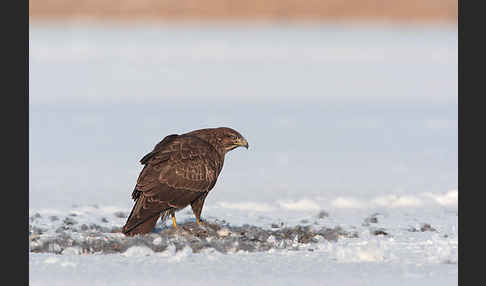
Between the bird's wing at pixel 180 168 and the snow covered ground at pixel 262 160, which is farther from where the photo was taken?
the bird's wing at pixel 180 168

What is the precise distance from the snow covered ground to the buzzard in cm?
21

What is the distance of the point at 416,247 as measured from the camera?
809 centimetres

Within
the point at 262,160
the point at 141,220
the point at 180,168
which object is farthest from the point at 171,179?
the point at 262,160

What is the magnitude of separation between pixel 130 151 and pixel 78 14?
31772 millimetres

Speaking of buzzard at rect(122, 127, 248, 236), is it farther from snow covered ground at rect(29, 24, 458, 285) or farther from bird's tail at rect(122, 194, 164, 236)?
snow covered ground at rect(29, 24, 458, 285)

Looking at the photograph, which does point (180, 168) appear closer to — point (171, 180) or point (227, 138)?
point (171, 180)

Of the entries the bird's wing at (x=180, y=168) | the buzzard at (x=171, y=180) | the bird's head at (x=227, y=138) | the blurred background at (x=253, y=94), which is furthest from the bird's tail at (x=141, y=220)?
the blurred background at (x=253, y=94)

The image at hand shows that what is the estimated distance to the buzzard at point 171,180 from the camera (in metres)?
8.33

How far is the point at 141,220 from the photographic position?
27.2 ft

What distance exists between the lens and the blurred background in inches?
484

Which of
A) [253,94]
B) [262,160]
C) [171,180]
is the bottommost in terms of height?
[171,180]

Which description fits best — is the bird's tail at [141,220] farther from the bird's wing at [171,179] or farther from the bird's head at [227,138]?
the bird's head at [227,138]

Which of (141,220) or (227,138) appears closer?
(141,220)

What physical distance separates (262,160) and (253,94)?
883cm
